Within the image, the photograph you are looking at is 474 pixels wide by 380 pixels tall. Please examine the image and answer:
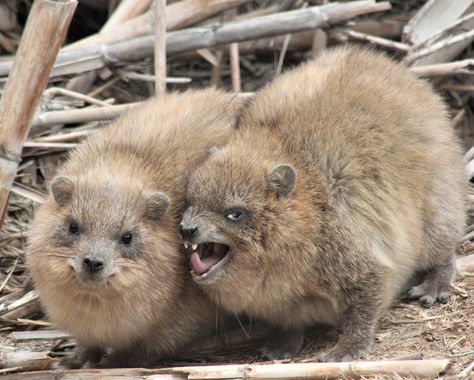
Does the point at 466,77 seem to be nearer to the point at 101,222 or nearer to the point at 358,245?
the point at 358,245

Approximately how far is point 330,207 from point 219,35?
252cm

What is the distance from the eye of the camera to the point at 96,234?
615 cm

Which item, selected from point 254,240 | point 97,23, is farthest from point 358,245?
point 97,23

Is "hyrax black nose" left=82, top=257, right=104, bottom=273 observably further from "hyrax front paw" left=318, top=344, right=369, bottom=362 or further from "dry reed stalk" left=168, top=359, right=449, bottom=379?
"hyrax front paw" left=318, top=344, right=369, bottom=362

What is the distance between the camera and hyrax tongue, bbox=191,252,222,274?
6.21 m

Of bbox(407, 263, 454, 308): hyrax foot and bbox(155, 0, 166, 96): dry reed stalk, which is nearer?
bbox(407, 263, 454, 308): hyrax foot

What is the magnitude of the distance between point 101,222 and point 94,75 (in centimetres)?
289

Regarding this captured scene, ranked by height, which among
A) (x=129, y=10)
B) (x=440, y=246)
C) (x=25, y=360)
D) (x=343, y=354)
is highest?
(x=129, y=10)

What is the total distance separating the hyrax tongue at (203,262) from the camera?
6.21 m

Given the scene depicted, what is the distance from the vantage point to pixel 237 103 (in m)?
7.45

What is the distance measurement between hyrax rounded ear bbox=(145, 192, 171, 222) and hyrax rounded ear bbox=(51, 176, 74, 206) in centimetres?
54

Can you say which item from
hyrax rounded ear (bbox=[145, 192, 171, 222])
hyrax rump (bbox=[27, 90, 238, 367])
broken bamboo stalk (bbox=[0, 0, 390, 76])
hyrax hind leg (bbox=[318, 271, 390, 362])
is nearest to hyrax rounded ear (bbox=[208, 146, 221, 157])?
hyrax rump (bbox=[27, 90, 238, 367])

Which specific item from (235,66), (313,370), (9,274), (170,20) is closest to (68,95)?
(170,20)

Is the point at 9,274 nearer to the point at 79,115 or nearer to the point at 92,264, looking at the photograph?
the point at 79,115
